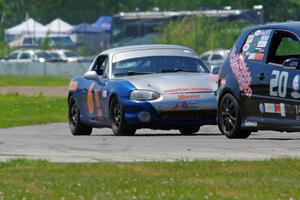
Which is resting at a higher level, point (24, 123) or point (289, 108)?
point (289, 108)

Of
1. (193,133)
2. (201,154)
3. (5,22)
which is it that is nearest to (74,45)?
(5,22)

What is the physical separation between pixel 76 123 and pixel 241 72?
5.41 meters

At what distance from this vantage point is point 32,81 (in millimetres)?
63094

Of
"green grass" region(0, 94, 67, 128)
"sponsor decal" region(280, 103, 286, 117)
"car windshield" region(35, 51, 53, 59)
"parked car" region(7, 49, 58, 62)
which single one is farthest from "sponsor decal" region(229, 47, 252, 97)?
"car windshield" region(35, 51, 53, 59)

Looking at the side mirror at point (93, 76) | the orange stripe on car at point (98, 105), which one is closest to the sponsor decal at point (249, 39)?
the orange stripe on car at point (98, 105)

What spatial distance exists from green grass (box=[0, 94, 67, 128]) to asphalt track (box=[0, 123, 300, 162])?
319 inches

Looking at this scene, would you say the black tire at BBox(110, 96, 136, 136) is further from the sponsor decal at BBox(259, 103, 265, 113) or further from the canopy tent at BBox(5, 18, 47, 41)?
the canopy tent at BBox(5, 18, 47, 41)

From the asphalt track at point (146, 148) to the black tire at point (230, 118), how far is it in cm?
22

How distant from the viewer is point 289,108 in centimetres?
1777

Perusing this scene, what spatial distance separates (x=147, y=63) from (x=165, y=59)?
12.9 inches

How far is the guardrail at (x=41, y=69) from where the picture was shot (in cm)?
6880

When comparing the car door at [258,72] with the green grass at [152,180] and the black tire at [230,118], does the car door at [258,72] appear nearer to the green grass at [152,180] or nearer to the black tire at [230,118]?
the black tire at [230,118]

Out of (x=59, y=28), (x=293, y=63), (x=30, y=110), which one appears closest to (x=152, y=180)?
(x=293, y=63)

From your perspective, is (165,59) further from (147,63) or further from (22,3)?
A: (22,3)
